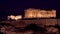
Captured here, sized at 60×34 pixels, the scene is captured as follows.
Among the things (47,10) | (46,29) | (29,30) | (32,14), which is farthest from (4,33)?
(47,10)

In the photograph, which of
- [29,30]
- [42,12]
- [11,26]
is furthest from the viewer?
[42,12]

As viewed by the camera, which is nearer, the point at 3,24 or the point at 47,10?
the point at 3,24

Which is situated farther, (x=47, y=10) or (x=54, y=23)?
(x=47, y=10)

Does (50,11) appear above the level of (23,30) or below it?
above

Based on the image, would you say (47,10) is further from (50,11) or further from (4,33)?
(4,33)

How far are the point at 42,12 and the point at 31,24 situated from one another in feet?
4.27

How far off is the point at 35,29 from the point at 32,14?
5.09 ft

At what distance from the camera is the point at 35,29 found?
4.88m

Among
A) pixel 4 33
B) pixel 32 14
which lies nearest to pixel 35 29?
pixel 4 33

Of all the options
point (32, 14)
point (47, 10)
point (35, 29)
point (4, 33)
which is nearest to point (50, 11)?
point (47, 10)

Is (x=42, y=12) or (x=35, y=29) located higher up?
(x=42, y=12)

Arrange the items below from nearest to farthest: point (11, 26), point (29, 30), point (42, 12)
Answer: point (29, 30) → point (11, 26) → point (42, 12)

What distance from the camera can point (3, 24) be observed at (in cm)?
521

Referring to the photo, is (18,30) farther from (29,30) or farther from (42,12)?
(42,12)
